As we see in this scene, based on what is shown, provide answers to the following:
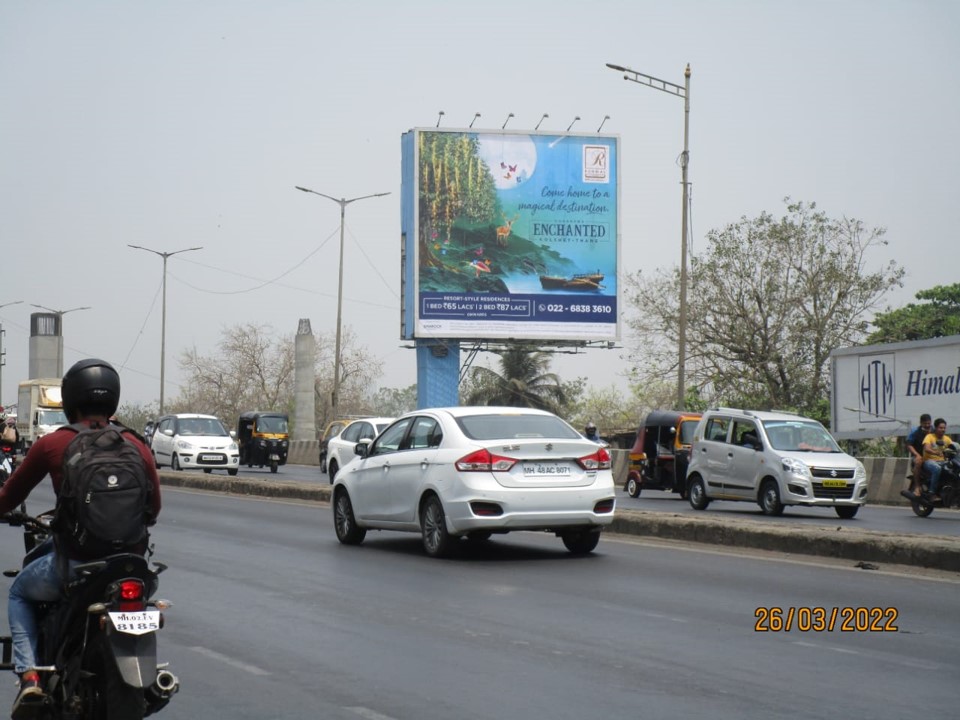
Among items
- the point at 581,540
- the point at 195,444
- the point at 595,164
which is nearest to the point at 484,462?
the point at 581,540

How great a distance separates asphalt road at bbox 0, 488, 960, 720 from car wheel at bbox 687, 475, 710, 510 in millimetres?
9922

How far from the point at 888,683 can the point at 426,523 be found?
312 inches

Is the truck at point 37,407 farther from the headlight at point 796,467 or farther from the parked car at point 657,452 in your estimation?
the headlight at point 796,467

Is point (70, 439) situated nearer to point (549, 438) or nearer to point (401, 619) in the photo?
point (401, 619)

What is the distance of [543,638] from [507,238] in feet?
149

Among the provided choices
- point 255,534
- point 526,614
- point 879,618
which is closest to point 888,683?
point 879,618

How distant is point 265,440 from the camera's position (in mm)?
49562

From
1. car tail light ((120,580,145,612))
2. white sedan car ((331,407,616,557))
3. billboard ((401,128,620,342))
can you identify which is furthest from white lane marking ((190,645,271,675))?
billboard ((401,128,620,342))

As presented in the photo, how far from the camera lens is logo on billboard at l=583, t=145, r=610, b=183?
184 feet

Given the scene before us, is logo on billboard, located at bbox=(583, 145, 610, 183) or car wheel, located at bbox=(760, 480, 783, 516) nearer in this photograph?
car wheel, located at bbox=(760, 480, 783, 516)

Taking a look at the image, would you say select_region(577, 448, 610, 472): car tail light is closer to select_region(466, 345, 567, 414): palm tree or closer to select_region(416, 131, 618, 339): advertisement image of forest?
select_region(416, 131, 618, 339): advertisement image of forest

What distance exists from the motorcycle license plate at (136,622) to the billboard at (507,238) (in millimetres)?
48918

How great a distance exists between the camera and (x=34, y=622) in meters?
5.89
